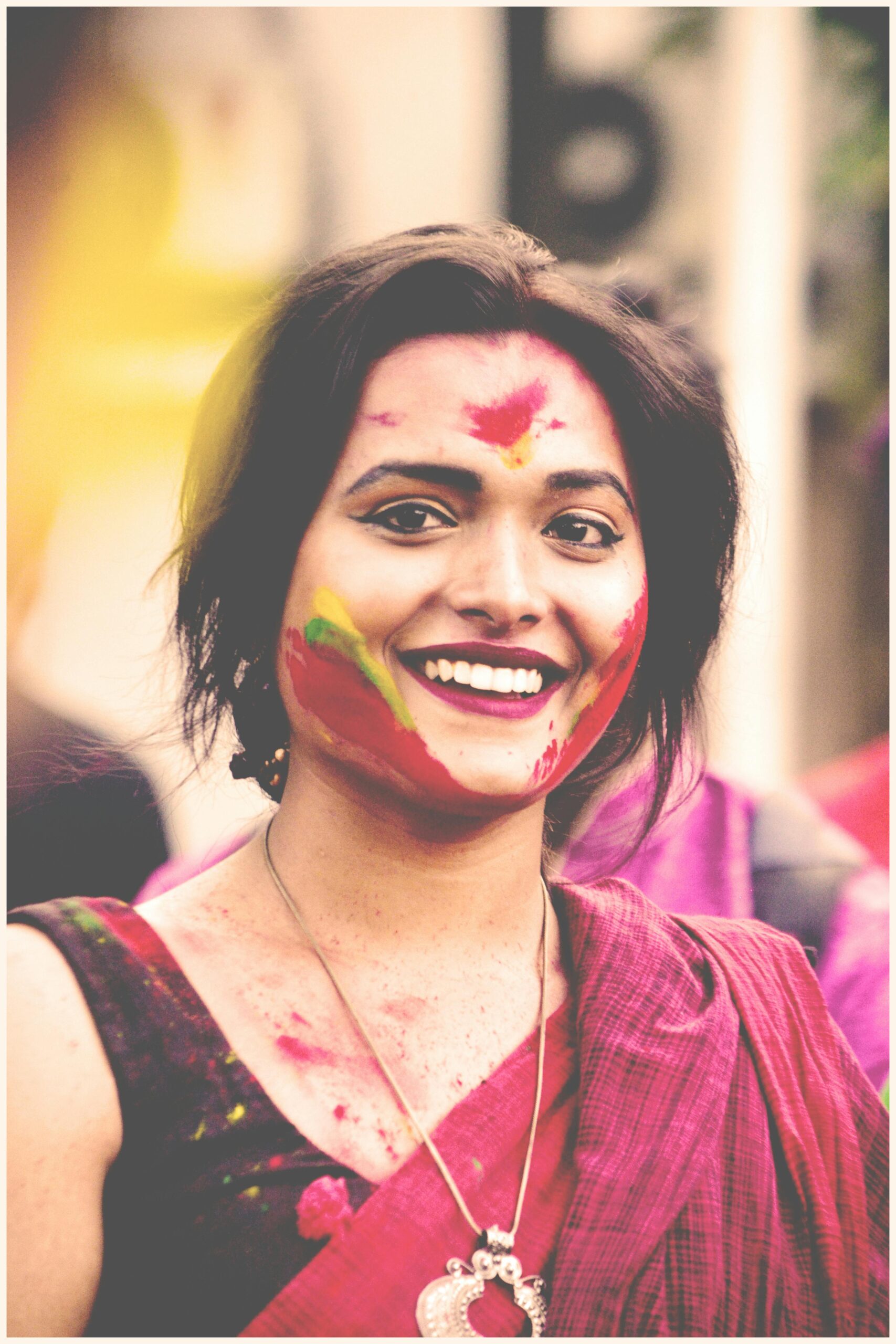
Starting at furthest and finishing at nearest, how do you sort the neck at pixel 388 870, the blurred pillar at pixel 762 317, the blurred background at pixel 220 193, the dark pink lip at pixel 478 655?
the blurred pillar at pixel 762 317 → the blurred background at pixel 220 193 → the neck at pixel 388 870 → the dark pink lip at pixel 478 655

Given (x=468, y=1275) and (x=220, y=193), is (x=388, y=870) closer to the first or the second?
(x=468, y=1275)

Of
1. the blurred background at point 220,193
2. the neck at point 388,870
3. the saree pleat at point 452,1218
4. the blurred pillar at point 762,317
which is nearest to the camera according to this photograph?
the saree pleat at point 452,1218

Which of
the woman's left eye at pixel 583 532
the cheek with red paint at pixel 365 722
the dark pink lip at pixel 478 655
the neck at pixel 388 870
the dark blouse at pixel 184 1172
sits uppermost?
the woman's left eye at pixel 583 532

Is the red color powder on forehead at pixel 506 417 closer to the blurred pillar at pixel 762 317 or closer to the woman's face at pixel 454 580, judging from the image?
the woman's face at pixel 454 580

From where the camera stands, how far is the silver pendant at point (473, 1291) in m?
1.39

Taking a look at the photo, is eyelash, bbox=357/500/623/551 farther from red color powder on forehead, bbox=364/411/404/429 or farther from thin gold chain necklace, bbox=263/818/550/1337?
thin gold chain necklace, bbox=263/818/550/1337

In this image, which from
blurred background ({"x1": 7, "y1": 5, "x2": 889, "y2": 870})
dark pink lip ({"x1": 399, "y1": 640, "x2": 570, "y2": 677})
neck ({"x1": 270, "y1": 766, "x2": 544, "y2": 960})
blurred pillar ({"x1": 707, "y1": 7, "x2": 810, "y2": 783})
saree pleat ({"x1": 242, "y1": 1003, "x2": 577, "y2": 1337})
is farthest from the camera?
blurred pillar ({"x1": 707, "y1": 7, "x2": 810, "y2": 783})

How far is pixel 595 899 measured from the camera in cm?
180

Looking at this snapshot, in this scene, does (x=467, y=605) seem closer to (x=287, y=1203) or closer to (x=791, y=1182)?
(x=287, y=1203)

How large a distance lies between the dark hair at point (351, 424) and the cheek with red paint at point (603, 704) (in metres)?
0.14

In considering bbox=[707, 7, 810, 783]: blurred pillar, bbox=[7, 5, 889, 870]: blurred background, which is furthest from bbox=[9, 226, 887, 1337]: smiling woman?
bbox=[707, 7, 810, 783]: blurred pillar

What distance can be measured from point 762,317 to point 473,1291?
267 cm

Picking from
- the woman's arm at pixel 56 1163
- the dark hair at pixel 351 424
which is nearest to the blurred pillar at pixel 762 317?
the dark hair at pixel 351 424

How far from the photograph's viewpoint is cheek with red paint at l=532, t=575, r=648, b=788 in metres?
1.58
